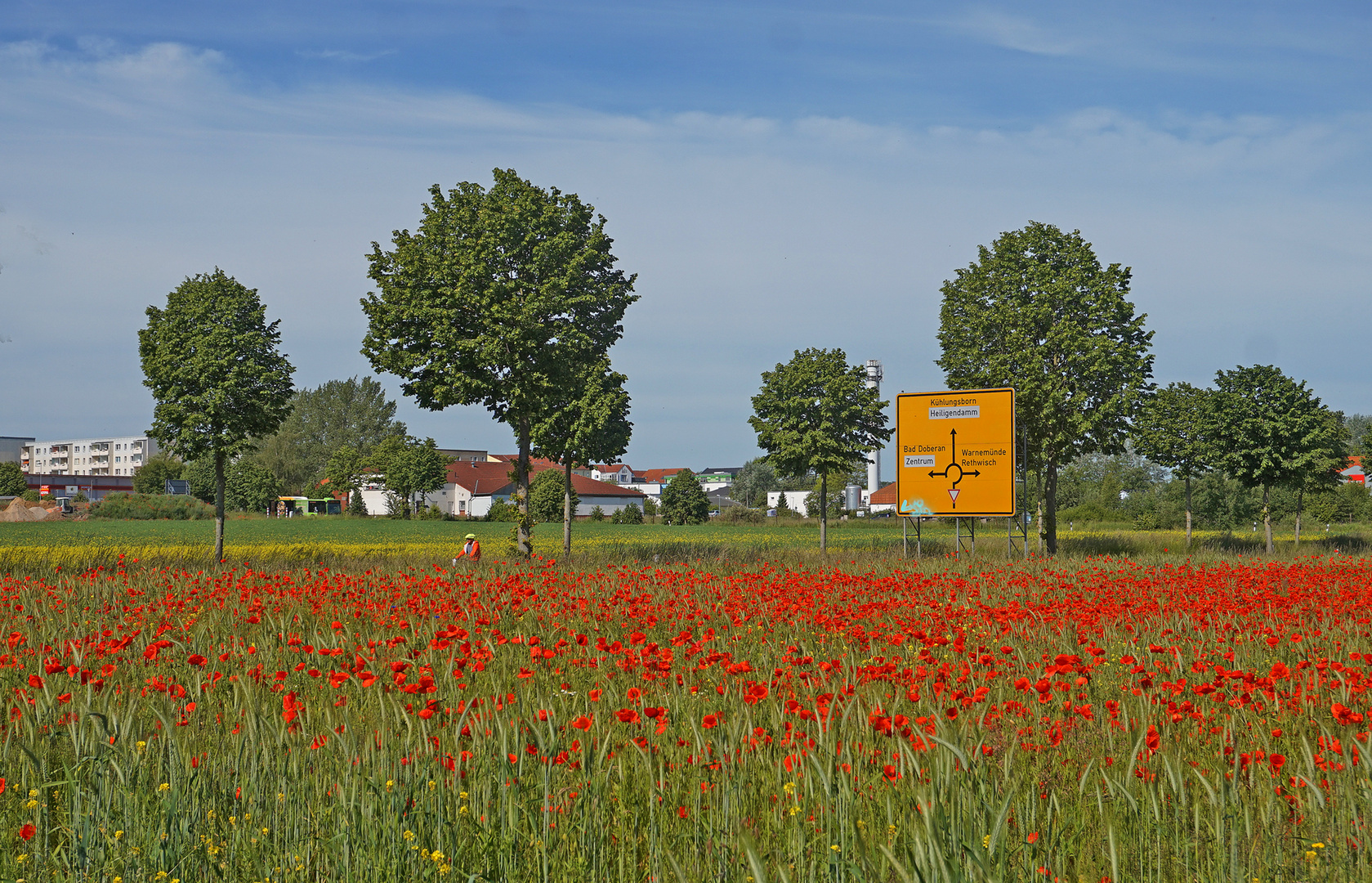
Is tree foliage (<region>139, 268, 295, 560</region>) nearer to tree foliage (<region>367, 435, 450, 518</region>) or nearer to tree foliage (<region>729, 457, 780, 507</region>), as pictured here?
tree foliage (<region>367, 435, 450, 518</region>)

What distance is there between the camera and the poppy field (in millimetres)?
3350

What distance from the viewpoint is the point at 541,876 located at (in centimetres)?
333

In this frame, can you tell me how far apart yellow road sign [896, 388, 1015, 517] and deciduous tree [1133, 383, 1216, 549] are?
18.6 meters

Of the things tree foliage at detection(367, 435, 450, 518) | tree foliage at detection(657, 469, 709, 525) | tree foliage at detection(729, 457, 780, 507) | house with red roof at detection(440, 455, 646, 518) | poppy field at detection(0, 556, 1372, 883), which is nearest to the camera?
poppy field at detection(0, 556, 1372, 883)

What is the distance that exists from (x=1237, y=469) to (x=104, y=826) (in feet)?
143

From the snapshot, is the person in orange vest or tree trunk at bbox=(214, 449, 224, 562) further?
tree trunk at bbox=(214, 449, 224, 562)

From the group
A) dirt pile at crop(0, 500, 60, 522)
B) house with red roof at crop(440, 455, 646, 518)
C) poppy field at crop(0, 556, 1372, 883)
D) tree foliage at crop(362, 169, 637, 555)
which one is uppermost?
tree foliage at crop(362, 169, 637, 555)

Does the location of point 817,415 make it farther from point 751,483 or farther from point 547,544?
point 751,483

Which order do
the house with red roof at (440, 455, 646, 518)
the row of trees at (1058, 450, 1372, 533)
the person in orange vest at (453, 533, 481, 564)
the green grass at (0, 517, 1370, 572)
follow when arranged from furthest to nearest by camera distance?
the house with red roof at (440, 455, 646, 518)
the row of trees at (1058, 450, 1372, 533)
the green grass at (0, 517, 1370, 572)
the person in orange vest at (453, 533, 481, 564)

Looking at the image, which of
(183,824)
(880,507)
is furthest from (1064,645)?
(880,507)

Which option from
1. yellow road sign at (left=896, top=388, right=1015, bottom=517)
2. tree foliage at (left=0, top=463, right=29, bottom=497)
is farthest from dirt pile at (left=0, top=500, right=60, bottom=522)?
yellow road sign at (left=896, top=388, right=1015, bottom=517)

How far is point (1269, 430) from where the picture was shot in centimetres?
3828

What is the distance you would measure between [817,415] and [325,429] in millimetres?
94218

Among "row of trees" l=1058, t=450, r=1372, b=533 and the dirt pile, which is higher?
"row of trees" l=1058, t=450, r=1372, b=533
